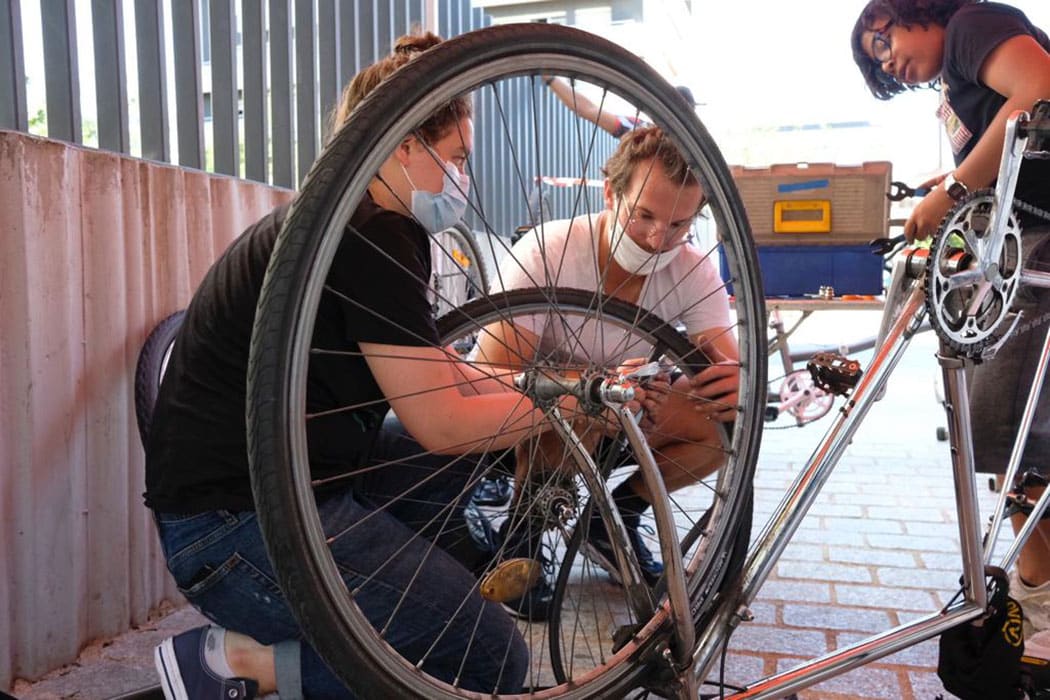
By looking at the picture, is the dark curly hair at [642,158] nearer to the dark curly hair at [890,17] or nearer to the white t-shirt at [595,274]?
the white t-shirt at [595,274]

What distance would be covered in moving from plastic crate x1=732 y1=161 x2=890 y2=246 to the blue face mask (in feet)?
5.87

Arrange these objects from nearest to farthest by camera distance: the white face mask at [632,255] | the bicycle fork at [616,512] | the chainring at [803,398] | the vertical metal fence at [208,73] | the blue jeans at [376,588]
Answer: the bicycle fork at [616,512]
the blue jeans at [376,588]
the white face mask at [632,255]
the vertical metal fence at [208,73]
the chainring at [803,398]

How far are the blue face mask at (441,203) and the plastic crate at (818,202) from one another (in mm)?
1789

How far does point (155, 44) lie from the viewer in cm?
204

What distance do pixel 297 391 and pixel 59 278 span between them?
107 cm

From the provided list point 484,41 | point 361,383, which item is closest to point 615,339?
point 361,383

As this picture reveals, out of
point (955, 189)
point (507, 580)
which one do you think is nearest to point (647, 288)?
point (955, 189)

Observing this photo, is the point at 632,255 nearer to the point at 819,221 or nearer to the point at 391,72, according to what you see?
the point at 391,72

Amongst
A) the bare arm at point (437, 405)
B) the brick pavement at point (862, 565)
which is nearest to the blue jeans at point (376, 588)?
the bare arm at point (437, 405)

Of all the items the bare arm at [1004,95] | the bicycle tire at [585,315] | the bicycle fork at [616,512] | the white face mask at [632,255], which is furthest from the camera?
the white face mask at [632,255]

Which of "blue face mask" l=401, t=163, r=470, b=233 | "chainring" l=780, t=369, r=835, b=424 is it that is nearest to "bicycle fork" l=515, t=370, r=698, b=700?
"blue face mask" l=401, t=163, r=470, b=233

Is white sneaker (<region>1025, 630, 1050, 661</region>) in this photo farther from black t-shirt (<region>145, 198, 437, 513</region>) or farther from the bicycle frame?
black t-shirt (<region>145, 198, 437, 513</region>)

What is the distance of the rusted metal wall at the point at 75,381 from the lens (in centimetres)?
155

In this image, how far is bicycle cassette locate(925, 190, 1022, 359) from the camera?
49.0 inches
